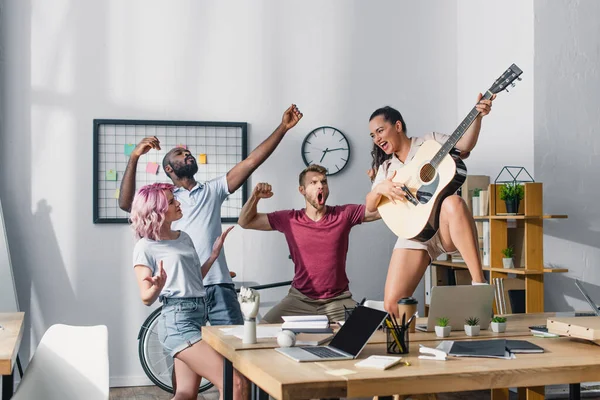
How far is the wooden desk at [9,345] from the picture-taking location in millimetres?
2420

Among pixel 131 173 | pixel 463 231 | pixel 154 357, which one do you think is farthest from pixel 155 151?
pixel 463 231

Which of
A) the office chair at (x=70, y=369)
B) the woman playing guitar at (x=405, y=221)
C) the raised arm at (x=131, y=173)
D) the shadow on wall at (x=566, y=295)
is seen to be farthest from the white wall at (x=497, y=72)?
the office chair at (x=70, y=369)

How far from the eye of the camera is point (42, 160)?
17.3 ft

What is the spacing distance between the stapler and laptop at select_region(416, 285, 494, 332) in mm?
354

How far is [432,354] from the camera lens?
7.89ft

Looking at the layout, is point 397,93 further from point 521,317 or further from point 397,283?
point 521,317

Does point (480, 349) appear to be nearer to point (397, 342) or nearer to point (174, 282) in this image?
point (397, 342)

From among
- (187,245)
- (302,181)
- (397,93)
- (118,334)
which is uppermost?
(397,93)

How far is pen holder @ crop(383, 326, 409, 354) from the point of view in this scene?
245cm

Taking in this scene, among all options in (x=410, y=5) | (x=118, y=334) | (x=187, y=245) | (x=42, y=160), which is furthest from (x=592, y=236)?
(x=42, y=160)

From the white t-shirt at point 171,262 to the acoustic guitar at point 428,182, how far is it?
3.48 feet

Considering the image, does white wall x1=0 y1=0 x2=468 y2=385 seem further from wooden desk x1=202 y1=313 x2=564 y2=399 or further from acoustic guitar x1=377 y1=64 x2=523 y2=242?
wooden desk x1=202 y1=313 x2=564 y2=399

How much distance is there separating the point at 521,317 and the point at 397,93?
294 cm

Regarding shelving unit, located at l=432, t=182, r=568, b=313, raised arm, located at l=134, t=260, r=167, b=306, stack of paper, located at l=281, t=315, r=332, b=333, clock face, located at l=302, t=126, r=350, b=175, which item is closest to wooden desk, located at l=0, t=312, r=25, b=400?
raised arm, located at l=134, t=260, r=167, b=306
